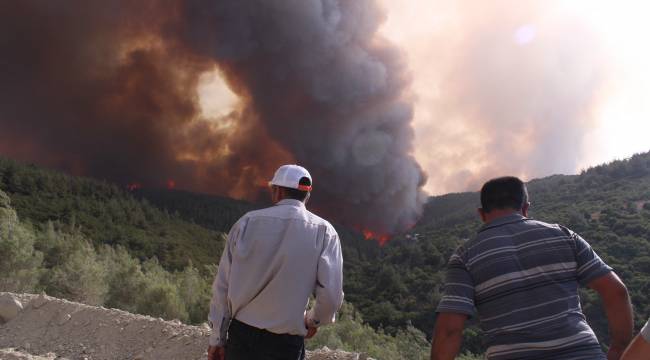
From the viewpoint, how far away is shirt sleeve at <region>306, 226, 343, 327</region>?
2.62 m

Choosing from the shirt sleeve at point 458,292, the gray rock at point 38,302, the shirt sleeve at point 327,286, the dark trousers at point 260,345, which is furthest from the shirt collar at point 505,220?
the gray rock at point 38,302

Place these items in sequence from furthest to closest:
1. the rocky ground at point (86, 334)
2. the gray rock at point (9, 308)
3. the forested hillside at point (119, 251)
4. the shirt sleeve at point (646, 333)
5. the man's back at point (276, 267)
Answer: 1. the forested hillside at point (119, 251)
2. the gray rock at point (9, 308)
3. the rocky ground at point (86, 334)
4. the man's back at point (276, 267)
5. the shirt sleeve at point (646, 333)

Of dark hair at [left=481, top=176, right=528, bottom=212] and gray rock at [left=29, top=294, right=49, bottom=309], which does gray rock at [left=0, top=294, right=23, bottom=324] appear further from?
dark hair at [left=481, top=176, right=528, bottom=212]

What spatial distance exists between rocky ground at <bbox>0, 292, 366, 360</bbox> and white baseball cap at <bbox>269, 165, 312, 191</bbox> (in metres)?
3.92

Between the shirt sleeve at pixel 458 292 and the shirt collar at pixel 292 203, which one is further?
the shirt collar at pixel 292 203

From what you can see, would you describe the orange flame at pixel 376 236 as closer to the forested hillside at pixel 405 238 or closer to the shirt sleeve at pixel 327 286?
the forested hillside at pixel 405 238

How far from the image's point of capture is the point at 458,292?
2.14 m

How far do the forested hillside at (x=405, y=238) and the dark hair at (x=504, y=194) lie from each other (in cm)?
1118

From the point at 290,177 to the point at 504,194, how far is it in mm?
1120

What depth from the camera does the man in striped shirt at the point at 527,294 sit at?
2049 millimetres

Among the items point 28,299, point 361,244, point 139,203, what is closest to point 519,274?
point 28,299

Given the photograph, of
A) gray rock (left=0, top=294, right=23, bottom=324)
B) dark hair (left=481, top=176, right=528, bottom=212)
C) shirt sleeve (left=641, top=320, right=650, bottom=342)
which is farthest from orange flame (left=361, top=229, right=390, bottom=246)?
shirt sleeve (left=641, top=320, right=650, bottom=342)

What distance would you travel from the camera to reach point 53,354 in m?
7.31

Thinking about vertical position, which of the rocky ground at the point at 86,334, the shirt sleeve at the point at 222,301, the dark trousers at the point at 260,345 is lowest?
the rocky ground at the point at 86,334
